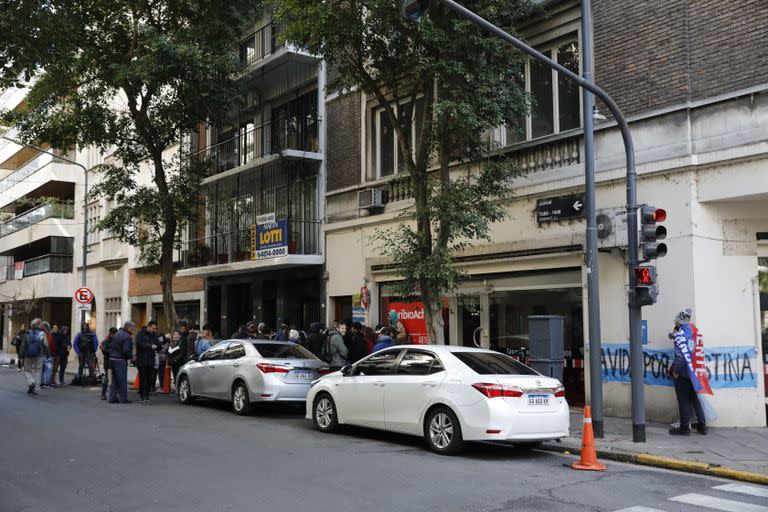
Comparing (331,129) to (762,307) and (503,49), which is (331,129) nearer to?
(503,49)

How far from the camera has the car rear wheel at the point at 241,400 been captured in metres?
14.4

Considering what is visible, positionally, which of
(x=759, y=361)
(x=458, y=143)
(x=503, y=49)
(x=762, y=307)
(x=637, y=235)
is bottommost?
(x=759, y=361)

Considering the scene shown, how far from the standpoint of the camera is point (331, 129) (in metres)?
21.9

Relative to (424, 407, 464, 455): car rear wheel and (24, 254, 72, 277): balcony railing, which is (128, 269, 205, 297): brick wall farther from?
(424, 407, 464, 455): car rear wheel

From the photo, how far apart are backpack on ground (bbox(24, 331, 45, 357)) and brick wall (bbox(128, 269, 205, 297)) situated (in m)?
9.73

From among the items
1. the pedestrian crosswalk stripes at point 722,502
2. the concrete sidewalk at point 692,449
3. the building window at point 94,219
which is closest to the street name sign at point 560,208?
the concrete sidewalk at point 692,449

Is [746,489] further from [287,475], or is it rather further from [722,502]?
[287,475]

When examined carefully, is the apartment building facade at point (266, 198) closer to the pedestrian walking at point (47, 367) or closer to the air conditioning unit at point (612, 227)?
the pedestrian walking at point (47, 367)

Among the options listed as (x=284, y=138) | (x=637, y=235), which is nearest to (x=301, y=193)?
(x=284, y=138)

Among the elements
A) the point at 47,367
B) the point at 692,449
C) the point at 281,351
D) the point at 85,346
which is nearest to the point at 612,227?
the point at 692,449

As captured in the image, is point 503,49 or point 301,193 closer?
point 503,49

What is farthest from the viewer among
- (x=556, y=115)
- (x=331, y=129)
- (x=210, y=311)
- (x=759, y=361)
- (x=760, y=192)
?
(x=210, y=311)

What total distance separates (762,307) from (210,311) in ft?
64.5

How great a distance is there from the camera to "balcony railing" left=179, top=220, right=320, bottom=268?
73.0ft
